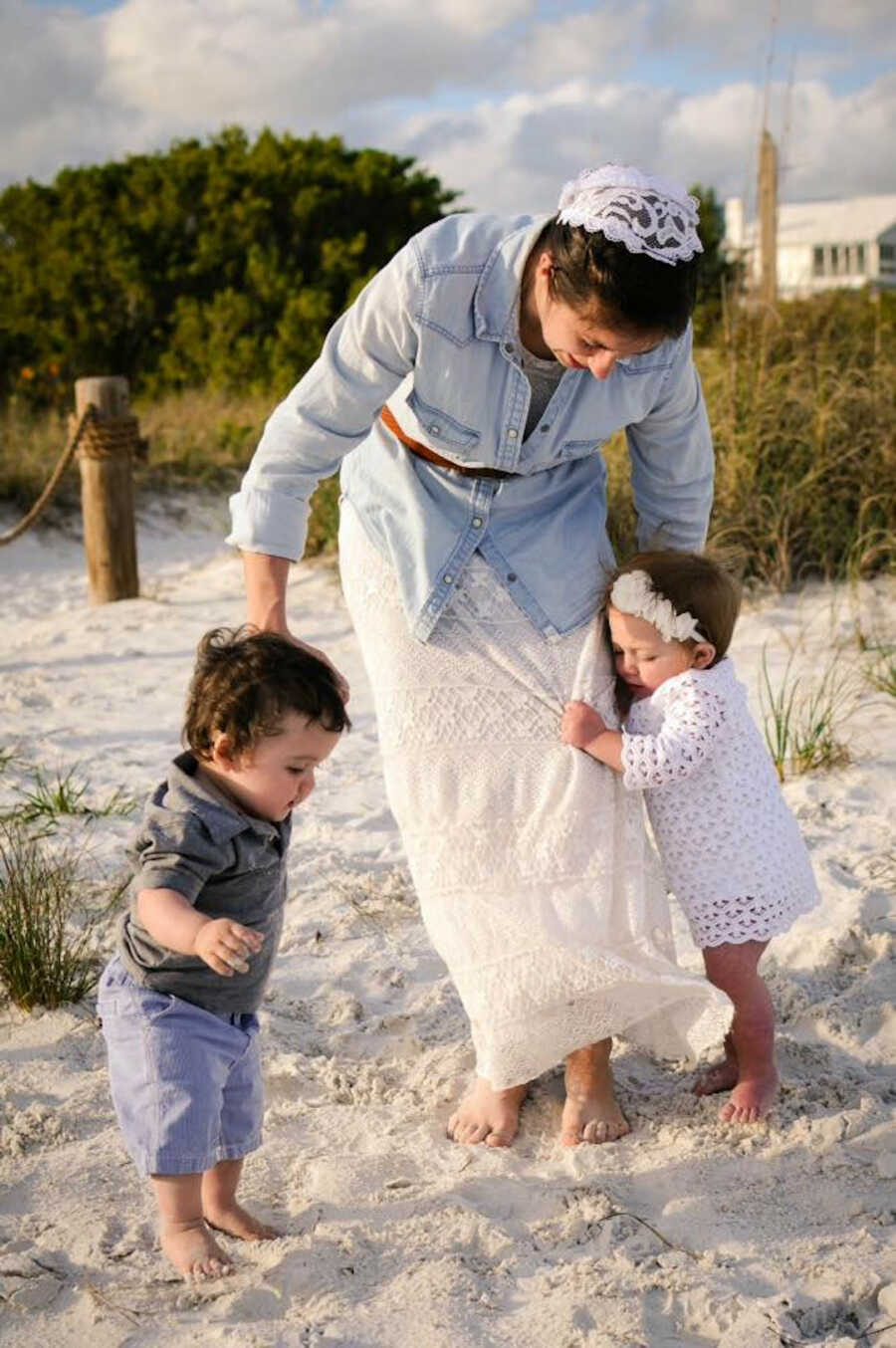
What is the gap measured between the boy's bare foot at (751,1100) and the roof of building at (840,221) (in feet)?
143

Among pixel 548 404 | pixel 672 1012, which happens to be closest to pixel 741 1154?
pixel 672 1012

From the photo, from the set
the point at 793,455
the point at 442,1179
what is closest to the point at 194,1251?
the point at 442,1179

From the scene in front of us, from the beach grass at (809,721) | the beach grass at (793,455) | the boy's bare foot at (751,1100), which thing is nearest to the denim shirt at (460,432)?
the boy's bare foot at (751,1100)

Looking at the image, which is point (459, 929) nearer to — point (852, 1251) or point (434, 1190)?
point (434, 1190)

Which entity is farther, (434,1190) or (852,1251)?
(434,1190)

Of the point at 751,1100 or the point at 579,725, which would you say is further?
the point at 751,1100

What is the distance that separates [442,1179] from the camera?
2652mm

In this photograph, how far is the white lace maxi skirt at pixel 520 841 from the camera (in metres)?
2.67

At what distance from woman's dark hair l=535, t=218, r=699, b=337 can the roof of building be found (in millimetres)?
43645

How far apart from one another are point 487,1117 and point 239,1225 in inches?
22.5

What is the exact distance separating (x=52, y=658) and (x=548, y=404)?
14.7 ft

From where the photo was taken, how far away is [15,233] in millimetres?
14312

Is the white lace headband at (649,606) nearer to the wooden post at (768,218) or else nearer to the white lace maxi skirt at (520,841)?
the white lace maxi skirt at (520,841)

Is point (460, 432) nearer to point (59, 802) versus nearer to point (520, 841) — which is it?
point (520, 841)
